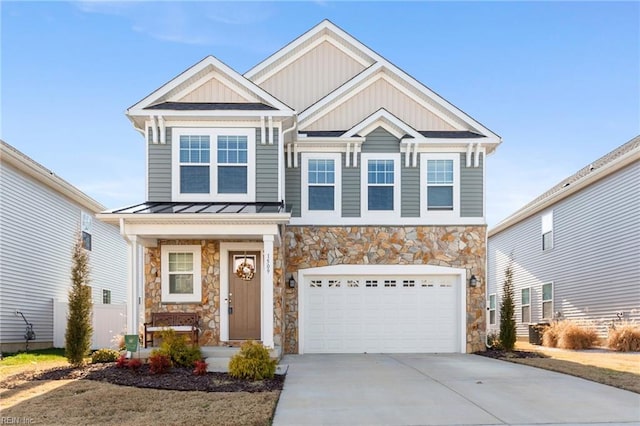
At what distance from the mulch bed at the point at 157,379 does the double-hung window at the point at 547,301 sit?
14952mm

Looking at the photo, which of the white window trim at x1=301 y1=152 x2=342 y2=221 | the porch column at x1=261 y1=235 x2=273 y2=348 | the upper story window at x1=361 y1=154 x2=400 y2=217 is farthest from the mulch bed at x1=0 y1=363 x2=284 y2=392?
the upper story window at x1=361 y1=154 x2=400 y2=217

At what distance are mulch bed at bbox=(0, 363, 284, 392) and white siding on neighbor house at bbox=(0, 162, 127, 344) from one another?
216 inches

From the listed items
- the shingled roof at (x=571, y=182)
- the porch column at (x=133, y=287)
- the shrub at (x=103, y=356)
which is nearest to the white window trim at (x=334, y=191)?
the porch column at (x=133, y=287)

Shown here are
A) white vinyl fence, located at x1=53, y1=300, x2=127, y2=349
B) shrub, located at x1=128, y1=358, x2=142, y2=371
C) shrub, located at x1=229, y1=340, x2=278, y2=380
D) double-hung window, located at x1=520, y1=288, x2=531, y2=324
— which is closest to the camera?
shrub, located at x1=229, y1=340, x2=278, y2=380

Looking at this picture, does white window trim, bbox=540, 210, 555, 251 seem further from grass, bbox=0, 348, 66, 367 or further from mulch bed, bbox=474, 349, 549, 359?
grass, bbox=0, 348, 66, 367

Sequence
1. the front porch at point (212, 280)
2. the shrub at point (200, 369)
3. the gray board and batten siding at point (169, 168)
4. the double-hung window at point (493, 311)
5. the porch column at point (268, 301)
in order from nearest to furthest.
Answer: the shrub at point (200, 369)
the porch column at point (268, 301)
the front porch at point (212, 280)
the gray board and batten siding at point (169, 168)
the double-hung window at point (493, 311)

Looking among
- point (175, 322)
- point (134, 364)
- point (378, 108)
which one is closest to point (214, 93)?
point (378, 108)

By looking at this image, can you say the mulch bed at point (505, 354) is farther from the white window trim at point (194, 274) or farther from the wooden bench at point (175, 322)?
the white window trim at point (194, 274)

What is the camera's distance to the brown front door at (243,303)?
1441 cm

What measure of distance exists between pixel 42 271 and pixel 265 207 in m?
8.83

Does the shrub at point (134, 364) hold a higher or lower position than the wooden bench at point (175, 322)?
lower

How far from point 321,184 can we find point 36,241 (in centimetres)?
886

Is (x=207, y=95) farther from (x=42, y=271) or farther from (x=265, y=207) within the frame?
(x=42, y=271)

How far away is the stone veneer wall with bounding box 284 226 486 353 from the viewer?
53.4 ft
